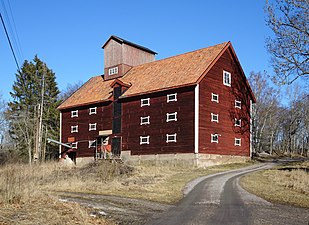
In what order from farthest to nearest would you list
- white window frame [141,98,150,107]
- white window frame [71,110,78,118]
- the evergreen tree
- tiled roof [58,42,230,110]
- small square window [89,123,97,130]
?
the evergreen tree < white window frame [71,110,78,118] < small square window [89,123,97,130] < white window frame [141,98,150,107] < tiled roof [58,42,230,110]

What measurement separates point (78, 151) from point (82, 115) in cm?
421

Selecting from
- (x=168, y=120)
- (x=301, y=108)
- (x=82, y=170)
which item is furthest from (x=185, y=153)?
(x=301, y=108)

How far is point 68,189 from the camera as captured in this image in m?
20.3

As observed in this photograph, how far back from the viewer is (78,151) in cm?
4516

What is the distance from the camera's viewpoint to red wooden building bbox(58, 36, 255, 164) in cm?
3491

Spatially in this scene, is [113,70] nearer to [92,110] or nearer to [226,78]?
[92,110]

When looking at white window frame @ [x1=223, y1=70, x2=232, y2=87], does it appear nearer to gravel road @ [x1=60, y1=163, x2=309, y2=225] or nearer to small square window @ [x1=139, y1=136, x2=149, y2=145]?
small square window @ [x1=139, y1=136, x2=149, y2=145]

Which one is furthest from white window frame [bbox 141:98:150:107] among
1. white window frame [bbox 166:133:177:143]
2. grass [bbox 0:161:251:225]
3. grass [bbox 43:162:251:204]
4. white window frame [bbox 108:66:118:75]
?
grass [bbox 43:162:251:204]

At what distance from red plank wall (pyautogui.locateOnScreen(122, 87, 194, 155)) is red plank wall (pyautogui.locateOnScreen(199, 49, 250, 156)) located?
114cm

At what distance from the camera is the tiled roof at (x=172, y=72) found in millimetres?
36031

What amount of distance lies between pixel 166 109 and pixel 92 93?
13.1m

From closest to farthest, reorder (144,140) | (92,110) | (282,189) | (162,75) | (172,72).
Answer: (282,189) → (144,140) → (172,72) → (162,75) → (92,110)

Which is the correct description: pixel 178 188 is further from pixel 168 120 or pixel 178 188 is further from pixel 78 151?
pixel 78 151

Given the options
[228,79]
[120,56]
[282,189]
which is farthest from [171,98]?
[282,189]
